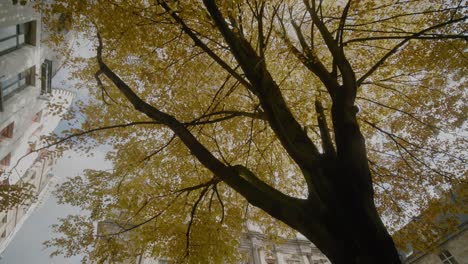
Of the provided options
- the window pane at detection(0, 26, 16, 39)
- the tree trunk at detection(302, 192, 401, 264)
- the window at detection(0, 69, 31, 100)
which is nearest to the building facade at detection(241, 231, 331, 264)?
the tree trunk at detection(302, 192, 401, 264)

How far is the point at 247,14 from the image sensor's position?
8508 mm

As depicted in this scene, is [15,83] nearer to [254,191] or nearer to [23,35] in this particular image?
[23,35]

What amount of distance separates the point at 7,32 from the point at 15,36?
3.22 feet

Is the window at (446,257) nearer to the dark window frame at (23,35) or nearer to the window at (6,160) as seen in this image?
the dark window frame at (23,35)

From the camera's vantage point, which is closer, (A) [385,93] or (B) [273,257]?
(A) [385,93]

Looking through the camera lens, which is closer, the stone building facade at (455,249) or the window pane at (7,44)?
the window pane at (7,44)

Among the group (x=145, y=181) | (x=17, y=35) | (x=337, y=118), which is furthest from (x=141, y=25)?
(x=17, y=35)

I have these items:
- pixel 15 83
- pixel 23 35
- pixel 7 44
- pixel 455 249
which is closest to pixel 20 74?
pixel 15 83

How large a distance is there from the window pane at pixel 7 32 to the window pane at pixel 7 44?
0.88ft

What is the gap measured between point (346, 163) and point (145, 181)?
6.67 meters

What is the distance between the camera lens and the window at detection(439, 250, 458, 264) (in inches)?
855

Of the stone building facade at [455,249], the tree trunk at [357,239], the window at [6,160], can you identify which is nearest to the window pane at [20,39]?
the window at [6,160]

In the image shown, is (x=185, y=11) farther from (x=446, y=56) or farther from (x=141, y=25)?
(x=446, y=56)

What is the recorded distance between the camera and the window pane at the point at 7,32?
1190 centimetres
